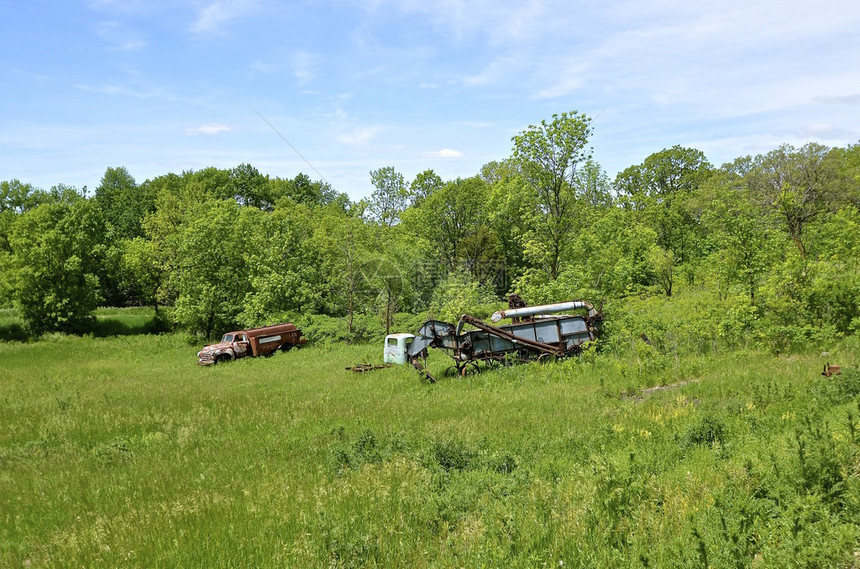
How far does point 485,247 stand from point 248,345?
27.3 m

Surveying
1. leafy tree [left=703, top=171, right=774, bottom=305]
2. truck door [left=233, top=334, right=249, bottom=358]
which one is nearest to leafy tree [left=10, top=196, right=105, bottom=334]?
truck door [left=233, top=334, right=249, bottom=358]

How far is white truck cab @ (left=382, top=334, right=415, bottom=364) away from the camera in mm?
24125

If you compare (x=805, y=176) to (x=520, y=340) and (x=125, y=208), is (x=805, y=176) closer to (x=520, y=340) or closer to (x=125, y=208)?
(x=520, y=340)

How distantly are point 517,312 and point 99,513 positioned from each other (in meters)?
16.2

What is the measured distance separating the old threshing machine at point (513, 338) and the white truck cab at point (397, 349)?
298 cm

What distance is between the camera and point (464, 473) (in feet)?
28.2

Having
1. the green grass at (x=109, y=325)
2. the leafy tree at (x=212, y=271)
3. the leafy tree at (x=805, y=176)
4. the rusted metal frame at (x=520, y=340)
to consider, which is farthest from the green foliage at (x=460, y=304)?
the green grass at (x=109, y=325)

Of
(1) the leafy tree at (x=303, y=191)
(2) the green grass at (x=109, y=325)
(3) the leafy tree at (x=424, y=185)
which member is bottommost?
(2) the green grass at (x=109, y=325)

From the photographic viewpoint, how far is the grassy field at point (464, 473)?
5484 mm

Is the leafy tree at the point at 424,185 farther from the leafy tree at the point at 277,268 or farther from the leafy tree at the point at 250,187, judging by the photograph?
the leafy tree at the point at 250,187

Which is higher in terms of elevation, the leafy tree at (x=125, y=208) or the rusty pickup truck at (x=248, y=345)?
the leafy tree at (x=125, y=208)

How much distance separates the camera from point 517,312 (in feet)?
68.3

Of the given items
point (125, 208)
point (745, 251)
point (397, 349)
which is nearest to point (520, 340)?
point (397, 349)

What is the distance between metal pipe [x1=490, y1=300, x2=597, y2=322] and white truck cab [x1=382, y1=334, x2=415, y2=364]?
5196mm
